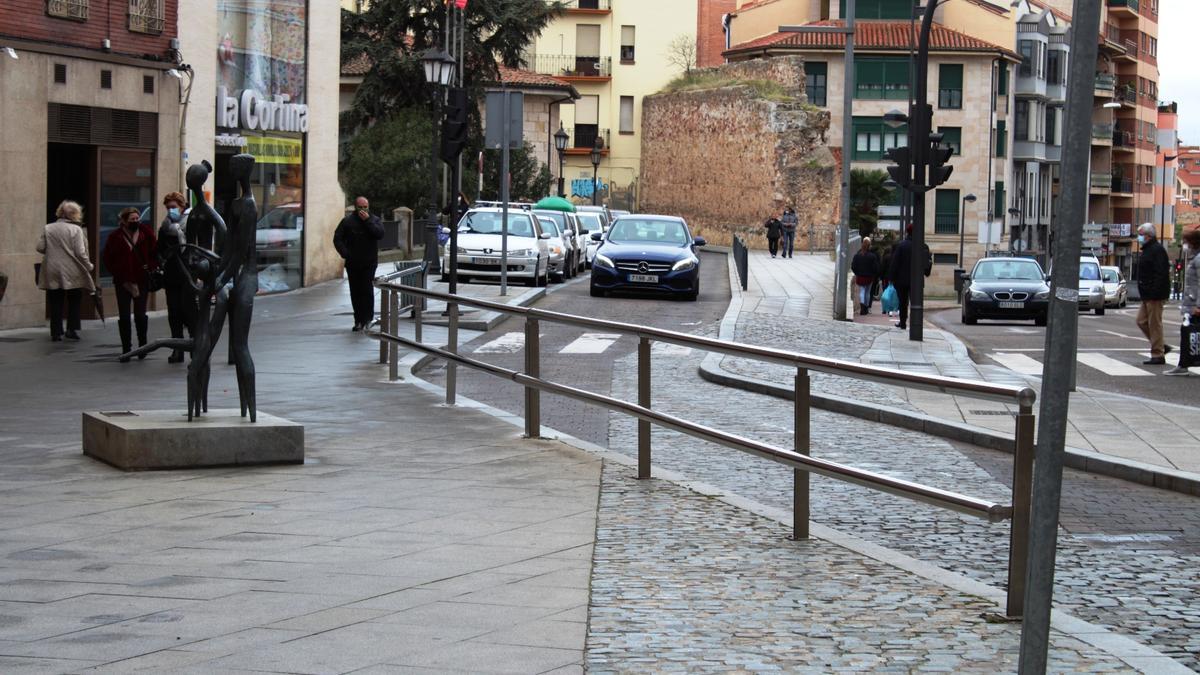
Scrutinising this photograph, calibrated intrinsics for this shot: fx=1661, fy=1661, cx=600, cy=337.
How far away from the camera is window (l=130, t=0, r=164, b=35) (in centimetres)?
2466

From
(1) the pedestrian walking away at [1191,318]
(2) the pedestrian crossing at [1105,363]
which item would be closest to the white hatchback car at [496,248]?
(2) the pedestrian crossing at [1105,363]

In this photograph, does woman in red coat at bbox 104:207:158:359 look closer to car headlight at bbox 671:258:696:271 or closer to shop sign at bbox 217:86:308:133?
shop sign at bbox 217:86:308:133

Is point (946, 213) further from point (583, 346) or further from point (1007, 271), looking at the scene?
point (583, 346)

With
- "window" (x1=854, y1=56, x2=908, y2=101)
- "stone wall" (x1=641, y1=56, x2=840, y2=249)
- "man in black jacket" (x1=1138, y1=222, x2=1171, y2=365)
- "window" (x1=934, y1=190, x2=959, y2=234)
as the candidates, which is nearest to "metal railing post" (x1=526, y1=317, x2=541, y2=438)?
"man in black jacket" (x1=1138, y1=222, x2=1171, y2=365)

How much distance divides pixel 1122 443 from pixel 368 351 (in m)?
9.39

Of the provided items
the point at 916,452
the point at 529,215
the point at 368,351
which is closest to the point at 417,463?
the point at 916,452

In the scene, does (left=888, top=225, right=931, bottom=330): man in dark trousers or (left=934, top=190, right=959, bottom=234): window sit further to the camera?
(left=934, top=190, right=959, bottom=234): window

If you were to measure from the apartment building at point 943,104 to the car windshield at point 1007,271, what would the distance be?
44634 mm

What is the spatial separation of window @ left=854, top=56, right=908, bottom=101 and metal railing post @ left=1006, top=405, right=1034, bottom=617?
2986 inches

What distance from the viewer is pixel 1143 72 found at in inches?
4469

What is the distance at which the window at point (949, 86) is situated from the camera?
Result: 81.1m

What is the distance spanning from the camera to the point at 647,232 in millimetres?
32531

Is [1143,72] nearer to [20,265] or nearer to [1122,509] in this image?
[20,265]

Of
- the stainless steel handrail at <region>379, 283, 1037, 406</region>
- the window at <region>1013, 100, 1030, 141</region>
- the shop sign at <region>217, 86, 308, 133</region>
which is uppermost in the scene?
the window at <region>1013, 100, 1030, 141</region>
